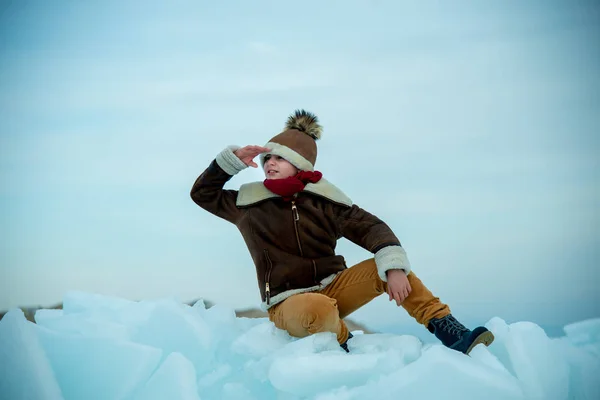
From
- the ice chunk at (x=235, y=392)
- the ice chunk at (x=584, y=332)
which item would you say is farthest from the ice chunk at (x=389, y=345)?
the ice chunk at (x=584, y=332)

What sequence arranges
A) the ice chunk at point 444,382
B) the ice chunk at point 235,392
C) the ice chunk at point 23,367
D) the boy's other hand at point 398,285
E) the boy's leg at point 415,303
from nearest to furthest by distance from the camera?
1. the ice chunk at point 444,382
2. the ice chunk at point 23,367
3. the ice chunk at point 235,392
4. the boy's leg at point 415,303
5. the boy's other hand at point 398,285

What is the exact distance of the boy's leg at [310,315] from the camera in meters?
1.88

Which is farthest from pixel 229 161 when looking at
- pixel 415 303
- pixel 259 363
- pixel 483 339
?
pixel 483 339

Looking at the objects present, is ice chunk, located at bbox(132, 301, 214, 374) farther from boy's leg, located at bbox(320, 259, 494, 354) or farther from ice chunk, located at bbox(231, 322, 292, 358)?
boy's leg, located at bbox(320, 259, 494, 354)

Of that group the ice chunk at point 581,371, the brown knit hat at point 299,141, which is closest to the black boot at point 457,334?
the ice chunk at point 581,371

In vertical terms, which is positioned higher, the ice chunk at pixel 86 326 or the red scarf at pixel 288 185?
the red scarf at pixel 288 185

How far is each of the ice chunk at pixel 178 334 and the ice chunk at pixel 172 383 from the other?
0.21 meters

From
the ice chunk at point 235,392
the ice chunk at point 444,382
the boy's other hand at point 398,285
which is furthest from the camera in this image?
the boy's other hand at point 398,285

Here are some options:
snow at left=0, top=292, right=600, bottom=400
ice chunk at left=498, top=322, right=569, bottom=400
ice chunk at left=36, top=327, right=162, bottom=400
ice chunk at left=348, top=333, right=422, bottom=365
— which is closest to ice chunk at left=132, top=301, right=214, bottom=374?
snow at left=0, top=292, right=600, bottom=400

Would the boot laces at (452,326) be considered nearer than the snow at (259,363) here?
No

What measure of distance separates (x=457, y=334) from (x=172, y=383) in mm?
893

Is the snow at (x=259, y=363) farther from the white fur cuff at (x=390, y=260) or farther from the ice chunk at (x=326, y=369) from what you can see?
the white fur cuff at (x=390, y=260)

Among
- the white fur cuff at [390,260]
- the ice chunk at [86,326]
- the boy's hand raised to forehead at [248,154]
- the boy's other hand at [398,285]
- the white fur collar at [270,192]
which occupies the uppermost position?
the boy's hand raised to forehead at [248,154]

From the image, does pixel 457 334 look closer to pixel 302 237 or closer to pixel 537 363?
pixel 537 363
